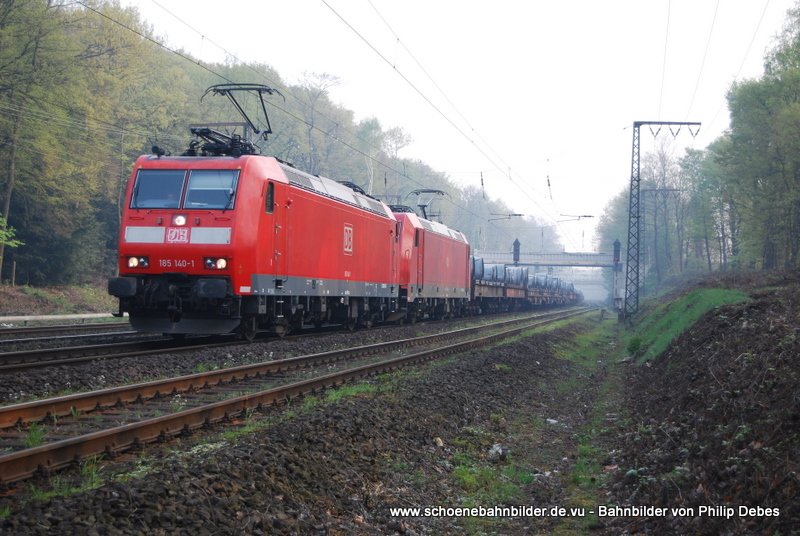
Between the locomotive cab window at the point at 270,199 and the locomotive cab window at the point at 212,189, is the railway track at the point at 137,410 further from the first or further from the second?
the locomotive cab window at the point at 212,189

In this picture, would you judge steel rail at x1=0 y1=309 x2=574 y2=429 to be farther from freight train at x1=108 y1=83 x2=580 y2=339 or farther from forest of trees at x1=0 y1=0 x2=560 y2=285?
forest of trees at x1=0 y1=0 x2=560 y2=285

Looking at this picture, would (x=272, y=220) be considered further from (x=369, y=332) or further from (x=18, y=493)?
(x=18, y=493)

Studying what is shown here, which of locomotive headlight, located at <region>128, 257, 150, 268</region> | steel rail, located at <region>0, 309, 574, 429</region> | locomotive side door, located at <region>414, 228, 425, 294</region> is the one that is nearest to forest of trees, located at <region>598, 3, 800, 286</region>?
locomotive side door, located at <region>414, 228, 425, 294</region>

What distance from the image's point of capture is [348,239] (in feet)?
64.7

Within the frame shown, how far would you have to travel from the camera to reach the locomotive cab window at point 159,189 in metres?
14.5

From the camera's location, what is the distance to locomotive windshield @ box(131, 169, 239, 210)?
564 inches

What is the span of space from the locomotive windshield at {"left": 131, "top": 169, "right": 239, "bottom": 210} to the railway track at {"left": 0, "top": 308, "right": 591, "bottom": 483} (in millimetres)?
3667

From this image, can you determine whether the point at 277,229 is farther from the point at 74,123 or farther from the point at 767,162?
the point at 767,162

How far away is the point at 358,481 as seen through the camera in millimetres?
6703

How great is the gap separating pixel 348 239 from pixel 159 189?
620 centimetres

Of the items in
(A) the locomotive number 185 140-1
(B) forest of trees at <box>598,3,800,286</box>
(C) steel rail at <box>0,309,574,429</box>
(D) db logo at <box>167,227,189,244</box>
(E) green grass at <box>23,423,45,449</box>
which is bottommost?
(E) green grass at <box>23,423,45,449</box>

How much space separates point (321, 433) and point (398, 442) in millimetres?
1153

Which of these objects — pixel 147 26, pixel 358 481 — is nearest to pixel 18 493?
pixel 358 481

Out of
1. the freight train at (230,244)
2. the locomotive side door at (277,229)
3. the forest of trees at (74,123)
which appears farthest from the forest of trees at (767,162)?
the locomotive side door at (277,229)
